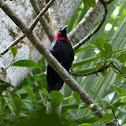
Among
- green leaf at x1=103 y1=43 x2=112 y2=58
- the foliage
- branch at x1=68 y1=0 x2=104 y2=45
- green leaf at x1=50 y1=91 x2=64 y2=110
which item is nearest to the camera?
the foliage

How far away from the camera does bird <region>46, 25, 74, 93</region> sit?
1526mm

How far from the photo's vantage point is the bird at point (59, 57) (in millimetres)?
1526

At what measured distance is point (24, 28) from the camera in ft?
2.92

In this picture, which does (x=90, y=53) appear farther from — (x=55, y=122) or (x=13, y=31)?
(x=55, y=122)

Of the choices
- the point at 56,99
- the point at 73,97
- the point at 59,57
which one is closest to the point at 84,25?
the point at 59,57

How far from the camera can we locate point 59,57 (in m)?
1.86

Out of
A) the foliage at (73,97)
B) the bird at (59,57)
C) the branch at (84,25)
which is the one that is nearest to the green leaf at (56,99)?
the foliage at (73,97)

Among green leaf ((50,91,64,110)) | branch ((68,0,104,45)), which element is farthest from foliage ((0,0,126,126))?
branch ((68,0,104,45))

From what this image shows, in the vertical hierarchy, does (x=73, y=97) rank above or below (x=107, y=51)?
below

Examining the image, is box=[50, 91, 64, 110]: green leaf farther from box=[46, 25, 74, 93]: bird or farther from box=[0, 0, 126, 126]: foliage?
box=[46, 25, 74, 93]: bird

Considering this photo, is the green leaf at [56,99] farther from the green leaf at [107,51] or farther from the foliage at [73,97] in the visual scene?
the green leaf at [107,51]

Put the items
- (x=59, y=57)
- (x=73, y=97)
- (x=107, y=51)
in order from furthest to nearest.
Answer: (x=59, y=57) → (x=107, y=51) → (x=73, y=97)

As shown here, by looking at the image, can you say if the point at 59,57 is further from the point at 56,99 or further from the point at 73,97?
the point at 56,99

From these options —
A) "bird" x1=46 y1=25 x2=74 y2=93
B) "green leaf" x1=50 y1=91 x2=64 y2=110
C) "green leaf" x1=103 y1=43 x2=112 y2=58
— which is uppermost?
"bird" x1=46 y1=25 x2=74 y2=93
